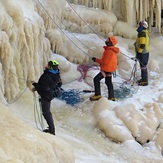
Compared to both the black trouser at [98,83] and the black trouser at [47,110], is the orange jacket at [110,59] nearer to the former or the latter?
the black trouser at [98,83]

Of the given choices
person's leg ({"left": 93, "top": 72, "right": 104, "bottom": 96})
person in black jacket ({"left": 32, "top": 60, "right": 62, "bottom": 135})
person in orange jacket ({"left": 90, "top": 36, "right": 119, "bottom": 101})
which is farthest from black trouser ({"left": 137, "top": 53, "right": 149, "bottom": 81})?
person in black jacket ({"left": 32, "top": 60, "right": 62, "bottom": 135})

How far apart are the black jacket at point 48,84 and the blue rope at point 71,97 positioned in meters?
2.22

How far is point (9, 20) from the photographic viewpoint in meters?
7.09

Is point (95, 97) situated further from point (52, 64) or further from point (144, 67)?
point (52, 64)

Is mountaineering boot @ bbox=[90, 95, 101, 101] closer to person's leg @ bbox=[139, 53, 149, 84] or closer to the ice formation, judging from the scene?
the ice formation

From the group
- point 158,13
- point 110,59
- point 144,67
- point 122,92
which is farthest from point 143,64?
point 158,13

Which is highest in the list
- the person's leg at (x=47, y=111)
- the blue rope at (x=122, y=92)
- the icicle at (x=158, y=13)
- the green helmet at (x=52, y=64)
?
the green helmet at (x=52, y=64)

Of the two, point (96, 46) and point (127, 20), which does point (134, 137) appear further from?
point (127, 20)

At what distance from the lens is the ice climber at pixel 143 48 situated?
9258 mm

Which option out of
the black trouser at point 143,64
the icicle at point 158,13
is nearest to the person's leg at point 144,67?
the black trouser at point 143,64

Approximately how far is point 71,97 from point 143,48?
2.10 m

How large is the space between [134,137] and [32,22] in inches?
117

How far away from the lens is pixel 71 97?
8.69m

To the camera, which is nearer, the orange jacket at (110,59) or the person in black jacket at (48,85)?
the person in black jacket at (48,85)
